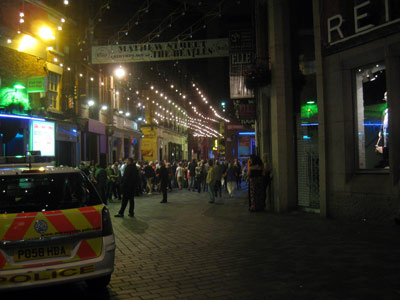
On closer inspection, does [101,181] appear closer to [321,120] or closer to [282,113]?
[282,113]

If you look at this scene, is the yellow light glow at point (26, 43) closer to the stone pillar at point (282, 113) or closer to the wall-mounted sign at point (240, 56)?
the wall-mounted sign at point (240, 56)

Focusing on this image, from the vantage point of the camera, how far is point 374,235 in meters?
7.31

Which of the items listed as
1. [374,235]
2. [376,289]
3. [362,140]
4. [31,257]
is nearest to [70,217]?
[31,257]

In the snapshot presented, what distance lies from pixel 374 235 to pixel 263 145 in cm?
614

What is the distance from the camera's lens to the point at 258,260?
19.9ft

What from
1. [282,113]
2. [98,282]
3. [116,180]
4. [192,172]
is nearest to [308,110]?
[282,113]

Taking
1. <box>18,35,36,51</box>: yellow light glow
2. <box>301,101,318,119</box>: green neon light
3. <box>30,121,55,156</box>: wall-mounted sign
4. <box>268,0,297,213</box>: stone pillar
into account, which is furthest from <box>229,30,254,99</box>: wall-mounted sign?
<box>18,35,36,51</box>: yellow light glow

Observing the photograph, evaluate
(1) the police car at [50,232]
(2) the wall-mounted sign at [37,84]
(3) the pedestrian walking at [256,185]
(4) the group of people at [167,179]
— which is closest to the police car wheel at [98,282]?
(1) the police car at [50,232]

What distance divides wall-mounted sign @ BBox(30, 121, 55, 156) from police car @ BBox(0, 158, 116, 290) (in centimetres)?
1506

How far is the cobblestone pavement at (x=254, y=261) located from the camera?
4.67 m

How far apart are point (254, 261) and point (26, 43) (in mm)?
17490

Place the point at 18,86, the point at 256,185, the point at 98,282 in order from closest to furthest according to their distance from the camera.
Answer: the point at 98,282 < the point at 256,185 < the point at 18,86

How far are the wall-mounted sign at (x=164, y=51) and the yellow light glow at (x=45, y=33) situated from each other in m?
5.43

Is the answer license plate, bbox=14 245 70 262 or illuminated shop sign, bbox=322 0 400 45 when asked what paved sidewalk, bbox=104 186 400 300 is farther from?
illuminated shop sign, bbox=322 0 400 45
